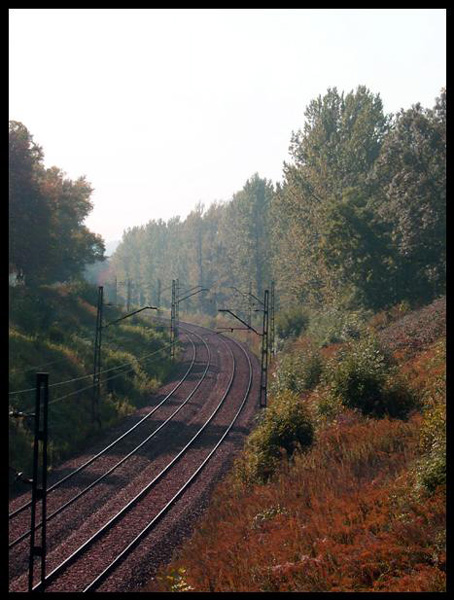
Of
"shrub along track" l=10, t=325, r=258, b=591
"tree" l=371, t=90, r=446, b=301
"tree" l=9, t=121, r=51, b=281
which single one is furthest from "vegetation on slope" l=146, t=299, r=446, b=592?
"tree" l=9, t=121, r=51, b=281

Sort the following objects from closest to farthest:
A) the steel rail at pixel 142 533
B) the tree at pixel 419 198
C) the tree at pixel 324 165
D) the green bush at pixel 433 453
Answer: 1. the green bush at pixel 433 453
2. the steel rail at pixel 142 533
3. the tree at pixel 419 198
4. the tree at pixel 324 165

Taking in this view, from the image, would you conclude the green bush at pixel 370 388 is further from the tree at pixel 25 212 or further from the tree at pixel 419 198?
the tree at pixel 25 212

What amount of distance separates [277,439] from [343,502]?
7439mm

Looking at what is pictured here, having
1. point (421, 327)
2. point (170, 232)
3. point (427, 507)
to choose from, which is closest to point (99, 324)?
point (421, 327)

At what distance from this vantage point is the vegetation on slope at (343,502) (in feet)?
41.8

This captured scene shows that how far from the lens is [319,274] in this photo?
55.9 m

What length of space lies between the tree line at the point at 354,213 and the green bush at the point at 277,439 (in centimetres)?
2158

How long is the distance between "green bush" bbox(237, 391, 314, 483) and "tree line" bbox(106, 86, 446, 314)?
70.8ft

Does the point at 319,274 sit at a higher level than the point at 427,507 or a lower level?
higher

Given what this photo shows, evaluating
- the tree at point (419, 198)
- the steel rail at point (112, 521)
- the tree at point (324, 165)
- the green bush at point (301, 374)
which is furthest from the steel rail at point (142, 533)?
the tree at point (324, 165)

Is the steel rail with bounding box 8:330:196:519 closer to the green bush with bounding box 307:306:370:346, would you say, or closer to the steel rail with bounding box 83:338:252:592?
the steel rail with bounding box 83:338:252:592
